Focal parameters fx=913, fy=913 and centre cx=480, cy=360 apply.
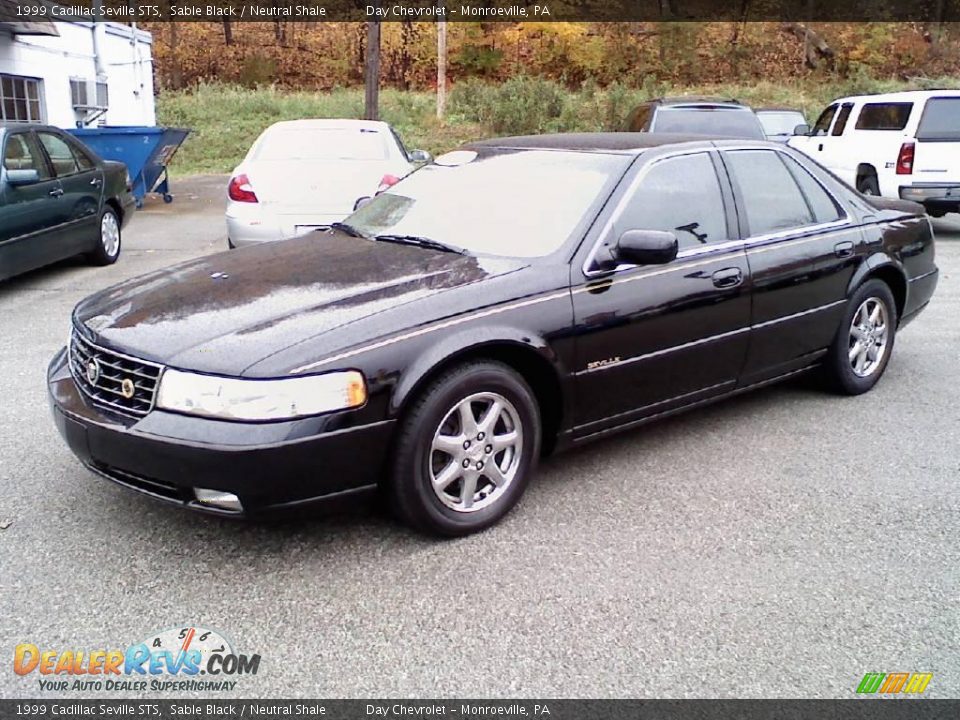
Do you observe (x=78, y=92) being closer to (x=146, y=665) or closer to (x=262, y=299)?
(x=262, y=299)

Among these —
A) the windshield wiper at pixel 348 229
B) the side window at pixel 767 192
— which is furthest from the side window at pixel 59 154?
the side window at pixel 767 192

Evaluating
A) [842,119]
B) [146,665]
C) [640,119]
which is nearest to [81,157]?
[640,119]

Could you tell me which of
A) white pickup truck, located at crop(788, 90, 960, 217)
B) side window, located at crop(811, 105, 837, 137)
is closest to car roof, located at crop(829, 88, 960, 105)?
white pickup truck, located at crop(788, 90, 960, 217)

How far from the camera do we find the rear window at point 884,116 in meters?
12.2

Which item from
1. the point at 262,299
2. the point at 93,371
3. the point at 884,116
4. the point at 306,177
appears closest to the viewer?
the point at 93,371

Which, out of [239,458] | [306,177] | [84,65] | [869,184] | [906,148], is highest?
[84,65]

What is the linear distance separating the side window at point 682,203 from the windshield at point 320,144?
5.37 meters

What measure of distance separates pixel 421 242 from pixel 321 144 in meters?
5.49

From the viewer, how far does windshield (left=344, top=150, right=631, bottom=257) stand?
4039 mm

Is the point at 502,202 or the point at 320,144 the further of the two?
the point at 320,144

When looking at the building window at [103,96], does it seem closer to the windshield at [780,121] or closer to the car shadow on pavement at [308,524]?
the windshield at [780,121]

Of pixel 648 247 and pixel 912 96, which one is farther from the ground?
pixel 912 96

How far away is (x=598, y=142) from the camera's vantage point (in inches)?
182

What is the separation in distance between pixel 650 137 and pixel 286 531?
2.69m
